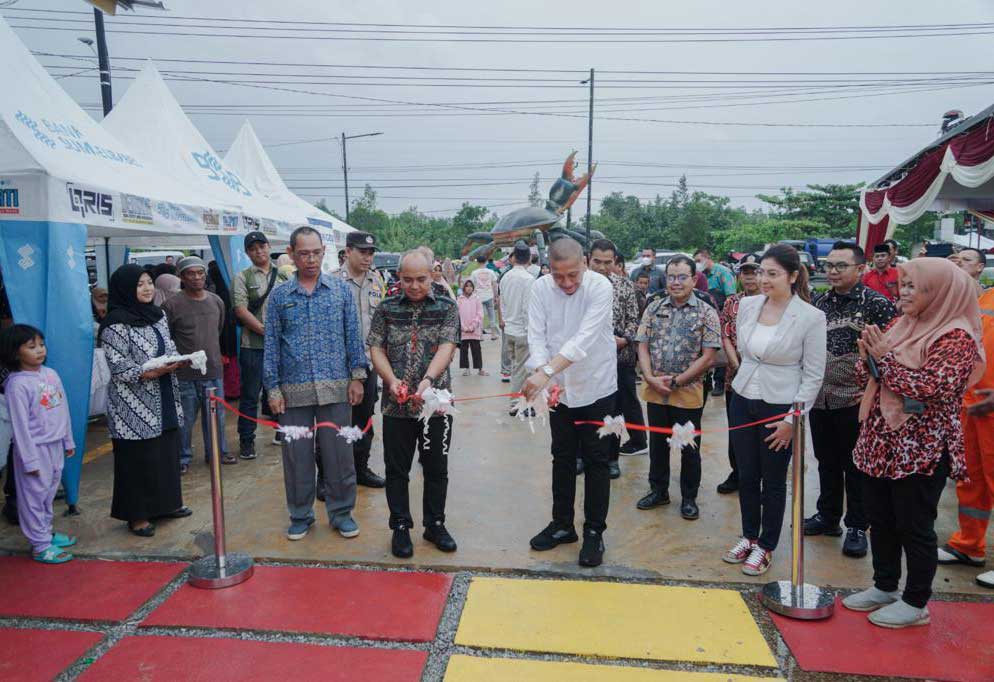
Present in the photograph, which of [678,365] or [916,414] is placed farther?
[678,365]

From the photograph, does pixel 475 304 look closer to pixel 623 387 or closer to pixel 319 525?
pixel 623 387

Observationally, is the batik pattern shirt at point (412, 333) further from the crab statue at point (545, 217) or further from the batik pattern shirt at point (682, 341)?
the crab statue at point (545, 217)

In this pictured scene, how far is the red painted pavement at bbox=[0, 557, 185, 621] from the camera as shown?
10.7ft

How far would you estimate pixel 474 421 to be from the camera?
703cm

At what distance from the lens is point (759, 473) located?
3670mm

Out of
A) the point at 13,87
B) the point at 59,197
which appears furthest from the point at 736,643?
the point at 13,87

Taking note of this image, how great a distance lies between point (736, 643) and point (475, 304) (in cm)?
724

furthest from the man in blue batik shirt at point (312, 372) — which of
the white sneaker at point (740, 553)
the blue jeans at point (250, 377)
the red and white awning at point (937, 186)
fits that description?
the red and white awning at point (937, 186)

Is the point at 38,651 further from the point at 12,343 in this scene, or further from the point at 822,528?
the point at 822,528

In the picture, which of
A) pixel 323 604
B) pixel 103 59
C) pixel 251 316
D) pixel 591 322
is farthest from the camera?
pixel 103 59

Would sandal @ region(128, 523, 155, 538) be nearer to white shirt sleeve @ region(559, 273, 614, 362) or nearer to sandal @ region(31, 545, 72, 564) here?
sandal @ region(31, 545, 72, 564)

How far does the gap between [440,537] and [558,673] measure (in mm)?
1336

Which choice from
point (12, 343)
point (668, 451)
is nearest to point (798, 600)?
point (668, 451)

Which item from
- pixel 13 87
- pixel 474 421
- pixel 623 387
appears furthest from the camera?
pixel 474 421
